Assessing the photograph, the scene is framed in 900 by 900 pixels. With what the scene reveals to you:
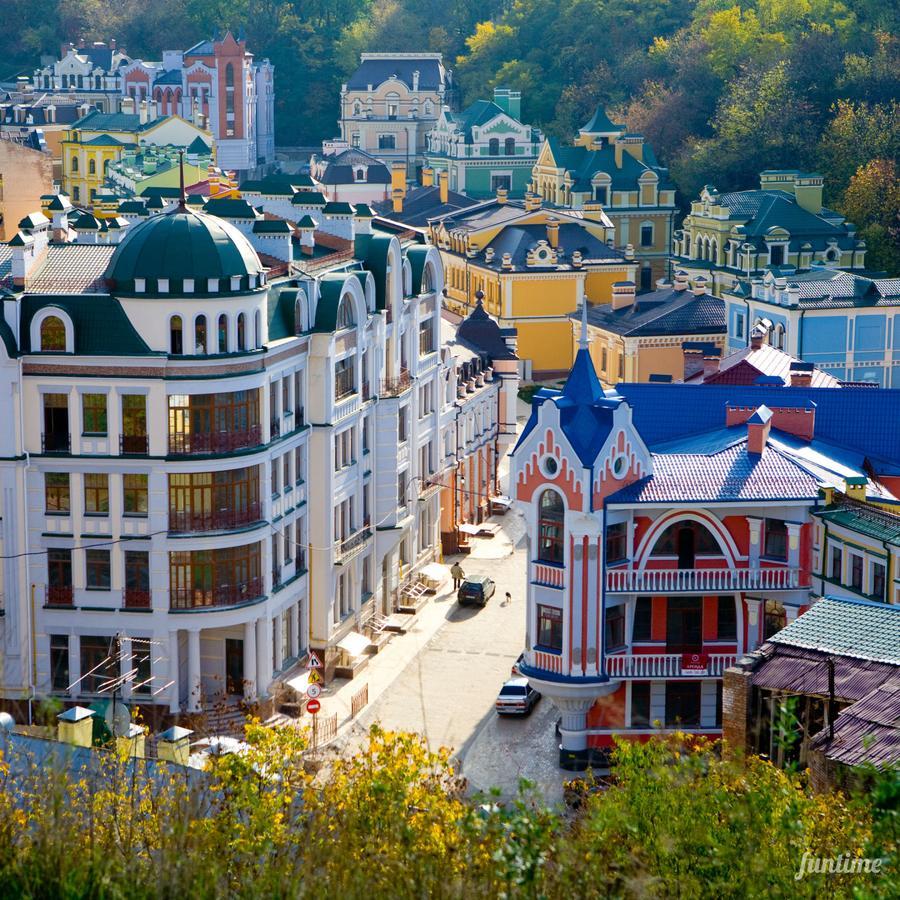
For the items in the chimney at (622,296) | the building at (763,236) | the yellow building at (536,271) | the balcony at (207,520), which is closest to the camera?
the balcony at (207,520)

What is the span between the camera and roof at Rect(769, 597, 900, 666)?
32688 millimetres

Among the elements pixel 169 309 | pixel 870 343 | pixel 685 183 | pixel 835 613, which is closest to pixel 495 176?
pixel 685 183

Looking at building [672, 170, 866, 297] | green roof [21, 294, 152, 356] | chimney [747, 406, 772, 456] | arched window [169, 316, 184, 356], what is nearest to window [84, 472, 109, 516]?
green roof [21, 294, 152, 356]

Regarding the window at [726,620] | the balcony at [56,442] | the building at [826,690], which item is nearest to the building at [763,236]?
the window at [726,620]

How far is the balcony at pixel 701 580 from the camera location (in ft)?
132

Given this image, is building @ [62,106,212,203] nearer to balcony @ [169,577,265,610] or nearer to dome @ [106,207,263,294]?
dome @ [106,207,263,294]

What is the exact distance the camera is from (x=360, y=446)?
48.9 m

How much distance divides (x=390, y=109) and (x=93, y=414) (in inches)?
4000

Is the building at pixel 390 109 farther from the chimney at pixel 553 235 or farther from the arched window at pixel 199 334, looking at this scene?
the arched window at pixel 199 334

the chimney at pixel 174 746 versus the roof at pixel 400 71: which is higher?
the roof at pixel 400 71

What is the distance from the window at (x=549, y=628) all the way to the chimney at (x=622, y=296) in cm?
4067

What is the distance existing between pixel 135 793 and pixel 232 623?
16855mm

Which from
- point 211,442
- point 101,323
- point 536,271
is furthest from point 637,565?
point 536,271

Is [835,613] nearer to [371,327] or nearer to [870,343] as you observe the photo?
[371,327]
